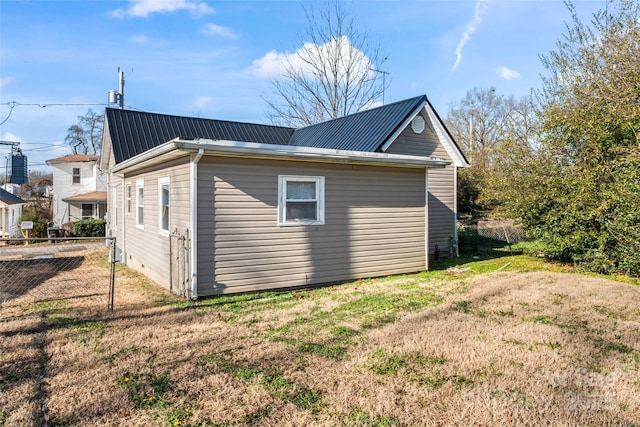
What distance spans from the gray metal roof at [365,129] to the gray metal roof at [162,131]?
195cm

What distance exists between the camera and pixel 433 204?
12859 millimetres

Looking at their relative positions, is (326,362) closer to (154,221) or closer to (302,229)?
(302,229)

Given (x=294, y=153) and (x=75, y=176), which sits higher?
(x=75, y=176)

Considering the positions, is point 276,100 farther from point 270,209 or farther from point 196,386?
point 196,386

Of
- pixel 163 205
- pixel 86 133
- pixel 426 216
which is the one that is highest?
pixel 86 133

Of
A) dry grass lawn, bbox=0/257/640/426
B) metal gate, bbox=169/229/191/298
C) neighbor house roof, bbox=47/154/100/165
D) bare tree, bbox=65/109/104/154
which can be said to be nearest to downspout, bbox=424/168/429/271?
dry grass lawn, bbox=0/257/640/426

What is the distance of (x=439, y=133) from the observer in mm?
12703

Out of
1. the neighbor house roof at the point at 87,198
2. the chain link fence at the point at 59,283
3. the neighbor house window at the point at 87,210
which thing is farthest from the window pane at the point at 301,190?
the neighbor house window at the point at 87,210

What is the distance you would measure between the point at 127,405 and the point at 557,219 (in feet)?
34.5

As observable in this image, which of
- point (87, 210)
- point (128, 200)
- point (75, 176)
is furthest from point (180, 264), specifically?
point (75, 176)

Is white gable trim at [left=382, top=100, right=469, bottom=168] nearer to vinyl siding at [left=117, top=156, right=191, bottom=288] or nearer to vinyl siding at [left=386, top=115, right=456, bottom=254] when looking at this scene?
vinyl siding at [left=386, top=115, right=456, bottom=254]

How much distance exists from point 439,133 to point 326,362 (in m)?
10.2

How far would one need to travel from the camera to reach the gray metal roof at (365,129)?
11.1 meters

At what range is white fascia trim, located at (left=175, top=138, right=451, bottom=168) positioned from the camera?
633 centimetres
